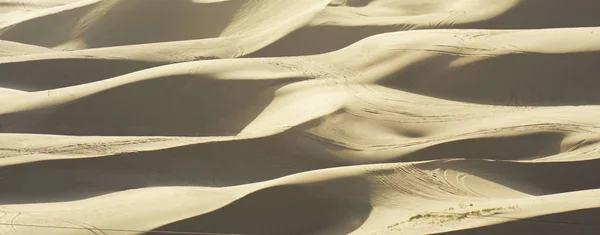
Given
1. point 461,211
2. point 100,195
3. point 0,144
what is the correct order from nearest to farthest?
point 461,211, point 100,195, point 0,144

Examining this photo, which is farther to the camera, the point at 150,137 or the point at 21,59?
the point at 21,59

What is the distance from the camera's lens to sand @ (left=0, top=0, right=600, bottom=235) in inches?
278

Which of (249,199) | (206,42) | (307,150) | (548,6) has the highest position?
(206,42)

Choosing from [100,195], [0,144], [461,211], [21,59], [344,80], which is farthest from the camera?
[21,59]

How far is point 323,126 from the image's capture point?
8.84 metres

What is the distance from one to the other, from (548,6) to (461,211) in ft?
19.2

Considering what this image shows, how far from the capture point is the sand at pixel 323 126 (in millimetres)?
7055

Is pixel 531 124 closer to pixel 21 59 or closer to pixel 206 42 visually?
pixel 206 42

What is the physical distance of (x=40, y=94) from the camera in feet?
33.3

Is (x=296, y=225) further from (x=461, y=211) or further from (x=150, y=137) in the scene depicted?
(x=150, y=137)

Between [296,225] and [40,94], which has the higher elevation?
[40,94]

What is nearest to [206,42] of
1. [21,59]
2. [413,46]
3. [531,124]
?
[21,59]

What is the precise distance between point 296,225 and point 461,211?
1.13m

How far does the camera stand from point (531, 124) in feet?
28.7
